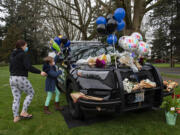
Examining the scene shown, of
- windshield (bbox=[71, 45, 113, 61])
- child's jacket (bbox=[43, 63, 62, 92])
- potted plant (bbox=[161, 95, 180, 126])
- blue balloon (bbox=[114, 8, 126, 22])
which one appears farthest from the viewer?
windshield (bbox=[71, 45, 113, 61])

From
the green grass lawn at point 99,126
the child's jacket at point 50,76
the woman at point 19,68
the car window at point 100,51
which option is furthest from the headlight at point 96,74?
the car window at point 100,51

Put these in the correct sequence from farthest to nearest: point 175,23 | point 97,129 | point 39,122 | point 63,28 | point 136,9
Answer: point 175,23 → point 63,28 → point 136,9 → point 39,122 → point 97,129

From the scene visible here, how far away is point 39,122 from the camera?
10.4 ft

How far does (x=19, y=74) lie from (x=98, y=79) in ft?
5.37

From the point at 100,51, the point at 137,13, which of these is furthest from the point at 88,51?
the point at 137,13

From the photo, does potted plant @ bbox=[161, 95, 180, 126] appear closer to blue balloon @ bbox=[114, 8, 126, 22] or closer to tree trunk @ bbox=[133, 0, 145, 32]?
blue balloon @ bbox=[114, 8, 126, 22]

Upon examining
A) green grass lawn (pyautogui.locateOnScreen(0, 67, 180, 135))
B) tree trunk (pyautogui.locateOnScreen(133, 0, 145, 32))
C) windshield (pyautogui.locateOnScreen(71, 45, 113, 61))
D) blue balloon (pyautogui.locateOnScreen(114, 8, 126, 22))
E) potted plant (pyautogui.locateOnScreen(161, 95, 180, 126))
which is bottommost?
green grass lawn (pyautogui.locateOnScreen(0, 67, 180, 135))

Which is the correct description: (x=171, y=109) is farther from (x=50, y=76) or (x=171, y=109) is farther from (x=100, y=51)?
(x=50, y=76)

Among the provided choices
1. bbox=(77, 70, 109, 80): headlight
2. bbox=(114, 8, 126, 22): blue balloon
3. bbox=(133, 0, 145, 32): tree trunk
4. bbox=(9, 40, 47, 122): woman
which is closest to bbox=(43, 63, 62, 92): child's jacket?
bbox=(9, 40, 47, 122): woman

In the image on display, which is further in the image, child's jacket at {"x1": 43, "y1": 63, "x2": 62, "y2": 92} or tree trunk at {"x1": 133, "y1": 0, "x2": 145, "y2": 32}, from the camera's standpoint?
tree trunk at {"x1": 133, "y1": 0, "x2": 145, "y2": 32}

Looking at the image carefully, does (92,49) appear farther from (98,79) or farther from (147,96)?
(147,96)

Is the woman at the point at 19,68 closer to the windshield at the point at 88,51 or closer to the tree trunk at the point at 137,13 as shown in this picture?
the windshield at the point at 88,51

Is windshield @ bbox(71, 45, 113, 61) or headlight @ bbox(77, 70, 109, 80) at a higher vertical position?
windshield @ bbox(71, 45, 113, 61)

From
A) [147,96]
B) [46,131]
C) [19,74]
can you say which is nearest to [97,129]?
[46,131]
